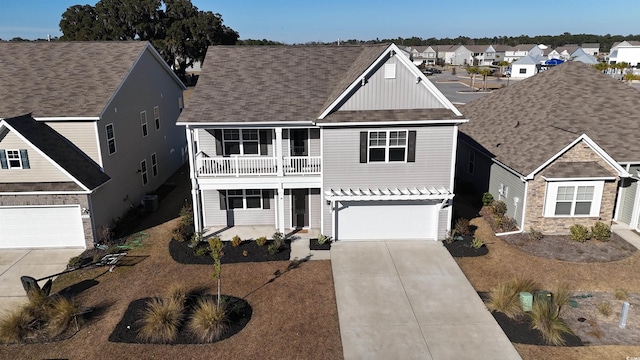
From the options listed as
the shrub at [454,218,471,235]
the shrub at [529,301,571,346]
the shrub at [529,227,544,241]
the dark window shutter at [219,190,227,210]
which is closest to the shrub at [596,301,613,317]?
the shrub at [529,301,571,346]

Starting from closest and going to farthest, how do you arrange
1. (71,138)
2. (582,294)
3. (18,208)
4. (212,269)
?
(582,294) < (212,269) < (18,208) < (71,138)

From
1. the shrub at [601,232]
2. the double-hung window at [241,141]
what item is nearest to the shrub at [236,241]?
the double-hung window at [241,141]

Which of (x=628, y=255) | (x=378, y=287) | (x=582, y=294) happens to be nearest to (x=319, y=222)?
(x=378, y=287)

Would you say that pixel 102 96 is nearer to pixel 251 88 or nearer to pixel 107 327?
pixel 251 88

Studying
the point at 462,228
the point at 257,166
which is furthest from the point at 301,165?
the point at 462,228

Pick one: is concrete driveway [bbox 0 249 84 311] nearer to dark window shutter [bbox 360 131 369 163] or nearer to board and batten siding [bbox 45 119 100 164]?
board and batten siding [bbox 45 119 100 164]

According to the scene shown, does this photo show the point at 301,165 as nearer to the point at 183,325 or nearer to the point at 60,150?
the point at 183,325
